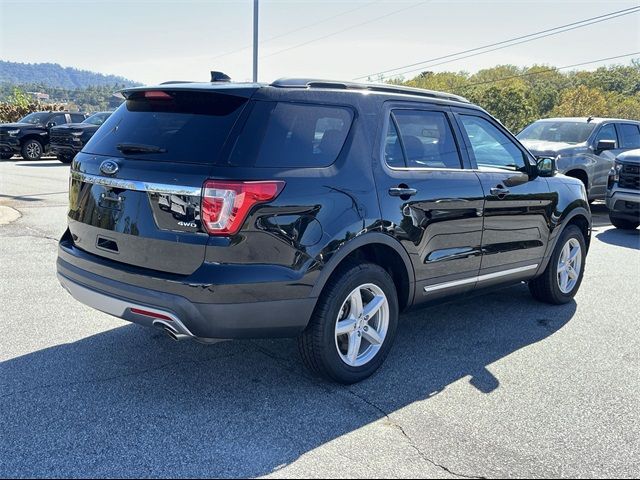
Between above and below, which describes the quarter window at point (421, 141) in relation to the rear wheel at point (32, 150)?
above

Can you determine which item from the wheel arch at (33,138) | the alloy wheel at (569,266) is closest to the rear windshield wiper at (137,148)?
the alloy wheel at (569,266)

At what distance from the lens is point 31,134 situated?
70.9 ft

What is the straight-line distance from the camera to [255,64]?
883 inches

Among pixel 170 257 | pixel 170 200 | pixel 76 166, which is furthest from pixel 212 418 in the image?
pixel 76 166

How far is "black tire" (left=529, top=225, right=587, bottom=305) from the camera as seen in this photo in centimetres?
568

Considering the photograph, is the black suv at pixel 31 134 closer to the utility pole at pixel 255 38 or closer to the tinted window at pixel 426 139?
the utility pole at pixel 255 38

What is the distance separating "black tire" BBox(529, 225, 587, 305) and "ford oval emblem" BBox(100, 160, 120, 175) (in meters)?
4.02

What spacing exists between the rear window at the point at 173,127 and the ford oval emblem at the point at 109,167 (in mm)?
95

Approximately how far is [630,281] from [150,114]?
5823 mm

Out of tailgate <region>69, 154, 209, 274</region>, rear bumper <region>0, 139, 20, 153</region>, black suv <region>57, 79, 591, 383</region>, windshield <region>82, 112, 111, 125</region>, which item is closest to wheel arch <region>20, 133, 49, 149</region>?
rear bumper <region>0, 139, 20, 153</region>

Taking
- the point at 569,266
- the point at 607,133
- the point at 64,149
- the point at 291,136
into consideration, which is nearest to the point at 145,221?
the point at 291,136

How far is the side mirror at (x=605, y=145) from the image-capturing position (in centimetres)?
1174

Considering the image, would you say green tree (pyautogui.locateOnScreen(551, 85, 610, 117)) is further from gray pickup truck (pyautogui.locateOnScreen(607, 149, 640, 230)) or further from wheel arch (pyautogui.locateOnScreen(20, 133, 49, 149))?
gray pickup truck (pyautogui.locateOnScreen(607, 149, 640, 230))

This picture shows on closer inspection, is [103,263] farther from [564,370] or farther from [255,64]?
[255,64]
